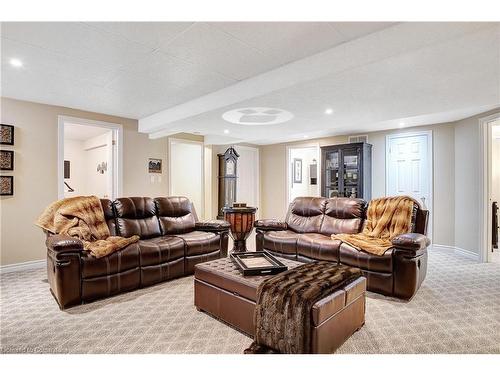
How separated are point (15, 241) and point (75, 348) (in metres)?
2.70

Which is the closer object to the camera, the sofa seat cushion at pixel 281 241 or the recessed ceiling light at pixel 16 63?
the recessed ceiling light at pixel 16 63

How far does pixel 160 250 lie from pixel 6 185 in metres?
2.35

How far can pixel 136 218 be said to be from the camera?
11.9 ft

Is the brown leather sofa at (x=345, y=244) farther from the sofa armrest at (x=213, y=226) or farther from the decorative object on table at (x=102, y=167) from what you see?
the decorative object on table at (x=102, y=167)

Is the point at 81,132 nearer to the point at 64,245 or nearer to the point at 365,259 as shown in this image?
the point at 64,245

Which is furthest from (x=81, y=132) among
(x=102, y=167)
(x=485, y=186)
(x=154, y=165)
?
(x=485, y=186)

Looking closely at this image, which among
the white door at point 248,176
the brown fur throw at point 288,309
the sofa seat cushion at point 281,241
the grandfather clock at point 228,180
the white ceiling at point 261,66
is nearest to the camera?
the brown fur throw at point 288,309

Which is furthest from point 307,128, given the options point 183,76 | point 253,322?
point 253,322

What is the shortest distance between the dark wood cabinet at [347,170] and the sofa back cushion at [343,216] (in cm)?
174

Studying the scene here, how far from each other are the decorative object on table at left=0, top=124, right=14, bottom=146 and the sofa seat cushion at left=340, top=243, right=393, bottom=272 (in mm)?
4406

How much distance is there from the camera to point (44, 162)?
394cm

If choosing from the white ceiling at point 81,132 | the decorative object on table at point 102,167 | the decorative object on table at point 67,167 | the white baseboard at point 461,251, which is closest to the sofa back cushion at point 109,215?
the white ceiling at point 81,132

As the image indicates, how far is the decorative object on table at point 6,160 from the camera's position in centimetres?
358

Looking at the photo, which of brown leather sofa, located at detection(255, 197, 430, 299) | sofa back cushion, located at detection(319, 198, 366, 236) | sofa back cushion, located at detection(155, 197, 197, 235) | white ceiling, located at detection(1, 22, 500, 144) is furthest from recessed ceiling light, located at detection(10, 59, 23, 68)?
sofa back cushion, located at detection(319, 198, 366, 236)
